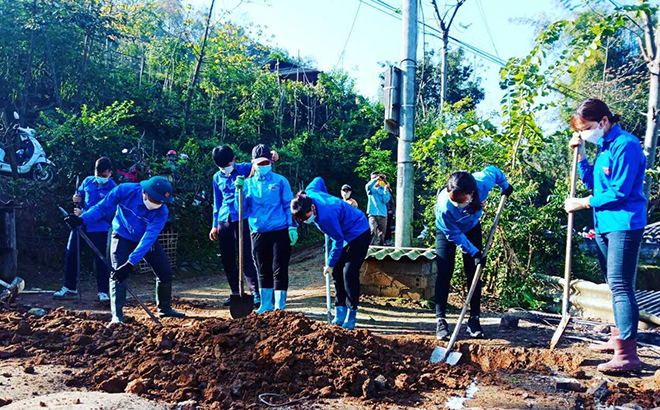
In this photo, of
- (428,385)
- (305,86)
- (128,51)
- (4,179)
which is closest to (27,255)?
(4,179)

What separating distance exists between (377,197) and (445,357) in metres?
6.92

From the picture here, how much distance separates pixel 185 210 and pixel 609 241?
8277 millimetres

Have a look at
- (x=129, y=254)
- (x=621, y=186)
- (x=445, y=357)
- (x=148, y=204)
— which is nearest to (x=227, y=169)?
(x=148, y=204)

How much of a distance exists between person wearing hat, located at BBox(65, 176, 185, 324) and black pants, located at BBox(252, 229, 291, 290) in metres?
0.95

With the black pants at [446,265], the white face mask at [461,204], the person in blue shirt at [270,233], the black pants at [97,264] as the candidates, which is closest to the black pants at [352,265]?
the person in blue shirt at [270,233]

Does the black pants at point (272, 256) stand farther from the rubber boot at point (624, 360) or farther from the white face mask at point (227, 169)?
the rubber boot at point (624, 360)

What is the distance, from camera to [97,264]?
6211 mm

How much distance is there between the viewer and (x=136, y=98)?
1291 centimetres

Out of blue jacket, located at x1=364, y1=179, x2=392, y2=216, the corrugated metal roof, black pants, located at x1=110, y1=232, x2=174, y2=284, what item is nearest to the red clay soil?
black pants, located at x1=110, y1=232, x2=174, y2=284

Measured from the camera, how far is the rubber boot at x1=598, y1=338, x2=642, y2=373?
3.50 metres

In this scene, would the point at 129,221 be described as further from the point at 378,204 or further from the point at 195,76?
the point at 195,76

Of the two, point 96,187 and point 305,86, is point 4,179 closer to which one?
point 96,187

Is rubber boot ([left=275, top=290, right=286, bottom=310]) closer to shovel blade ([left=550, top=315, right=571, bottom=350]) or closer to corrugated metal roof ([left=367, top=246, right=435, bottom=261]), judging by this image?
corrugated metal roof ([left=367, top=246, right=435, bottom=261])

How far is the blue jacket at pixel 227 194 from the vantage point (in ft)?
18.6
